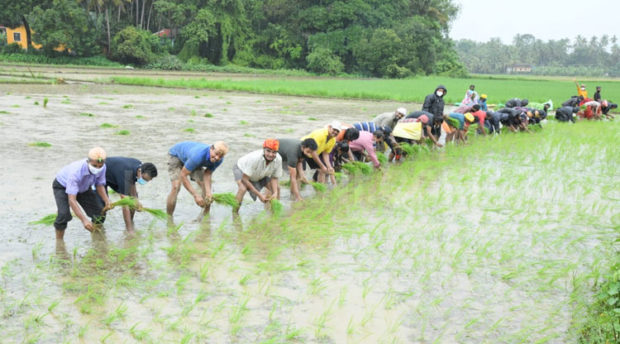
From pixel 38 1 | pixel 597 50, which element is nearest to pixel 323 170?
pixel 38 1

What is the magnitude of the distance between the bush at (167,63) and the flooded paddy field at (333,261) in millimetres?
35398

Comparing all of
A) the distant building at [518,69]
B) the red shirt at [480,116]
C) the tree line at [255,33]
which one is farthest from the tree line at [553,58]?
the red shirt at [480,116]

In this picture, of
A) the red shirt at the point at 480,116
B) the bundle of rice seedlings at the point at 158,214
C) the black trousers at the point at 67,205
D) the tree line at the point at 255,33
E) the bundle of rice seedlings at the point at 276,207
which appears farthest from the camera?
the tree line at the point at 255,33

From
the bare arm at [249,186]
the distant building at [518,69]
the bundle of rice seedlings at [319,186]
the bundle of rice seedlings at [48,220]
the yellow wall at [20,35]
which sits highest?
the yellow wall at [20,35]

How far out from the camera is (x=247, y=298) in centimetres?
412

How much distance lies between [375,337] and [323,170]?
13.2ft

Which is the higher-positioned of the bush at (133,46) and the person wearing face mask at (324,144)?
the bush at (133,46)

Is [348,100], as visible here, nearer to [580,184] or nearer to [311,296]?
[580,184]

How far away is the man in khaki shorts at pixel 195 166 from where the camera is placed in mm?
5797

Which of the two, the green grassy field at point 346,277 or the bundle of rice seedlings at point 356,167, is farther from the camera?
the bundle of rice seedlings at point 356,167

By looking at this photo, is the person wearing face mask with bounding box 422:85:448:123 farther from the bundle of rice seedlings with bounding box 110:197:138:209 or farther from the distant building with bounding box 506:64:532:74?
the distant building with bounding box 506:64:532:74

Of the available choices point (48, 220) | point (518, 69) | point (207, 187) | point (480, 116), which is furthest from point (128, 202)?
point (518, 69)

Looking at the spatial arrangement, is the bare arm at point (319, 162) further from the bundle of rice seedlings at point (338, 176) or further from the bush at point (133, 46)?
the bush at point (133, 46)

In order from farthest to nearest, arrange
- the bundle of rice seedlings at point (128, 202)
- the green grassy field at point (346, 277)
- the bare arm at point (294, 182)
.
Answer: the bare arm at point (294, 182)
the bundle of rice seedlings at point (128, 202)
the green grassy field at point (346, 277)
